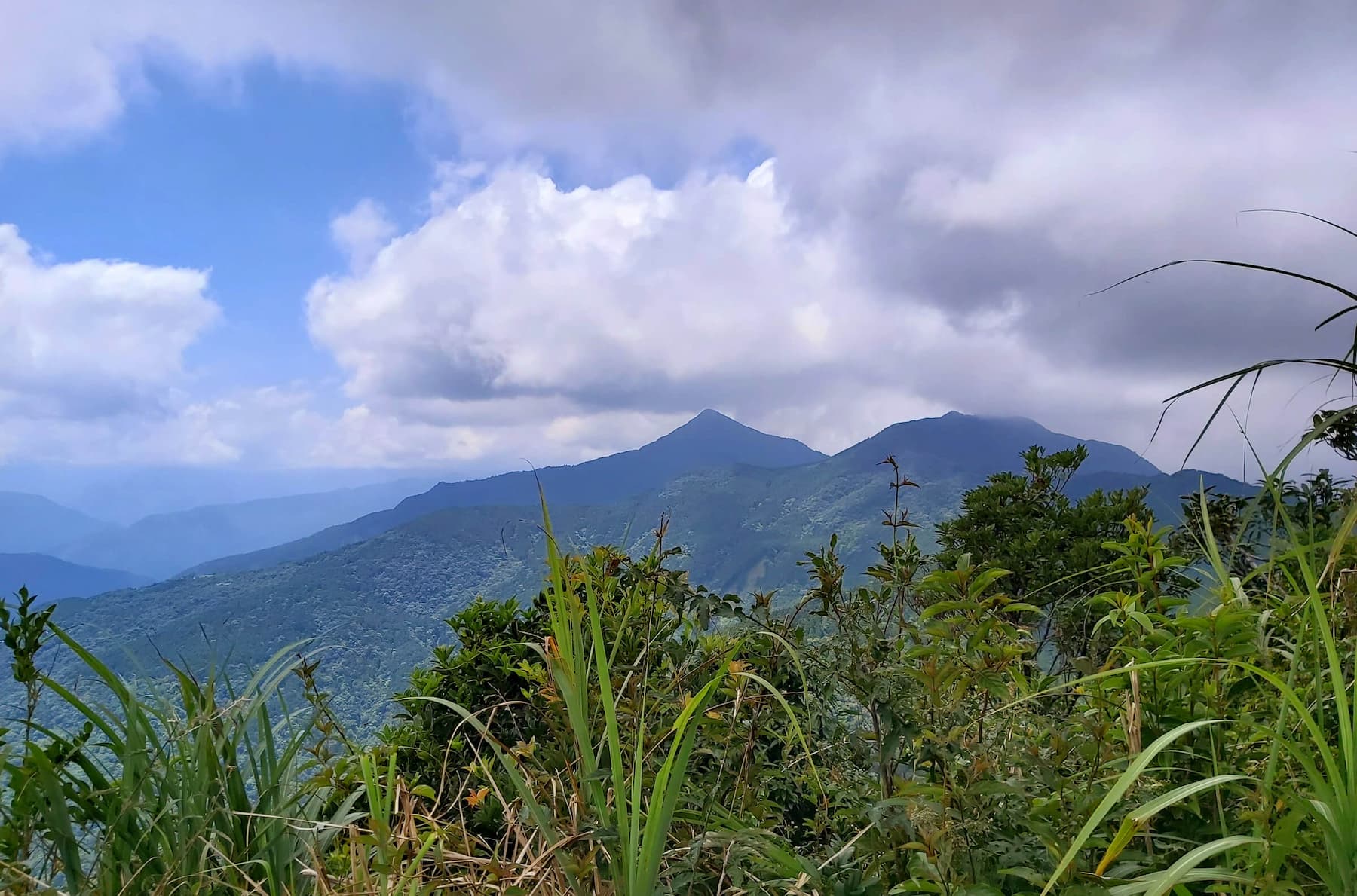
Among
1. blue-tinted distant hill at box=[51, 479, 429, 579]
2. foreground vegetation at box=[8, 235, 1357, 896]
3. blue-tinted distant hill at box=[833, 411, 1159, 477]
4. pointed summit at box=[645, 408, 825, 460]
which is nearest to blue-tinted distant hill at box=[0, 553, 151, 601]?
blue-tinted distant hill at box=[51, 479, 429, 579]

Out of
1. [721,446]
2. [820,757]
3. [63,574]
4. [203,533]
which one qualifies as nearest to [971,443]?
[721,446]

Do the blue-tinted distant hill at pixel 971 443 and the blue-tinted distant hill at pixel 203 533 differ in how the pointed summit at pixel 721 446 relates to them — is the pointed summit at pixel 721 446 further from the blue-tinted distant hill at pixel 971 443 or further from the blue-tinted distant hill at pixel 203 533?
the blue-tinted distant hill at pixel 203 533

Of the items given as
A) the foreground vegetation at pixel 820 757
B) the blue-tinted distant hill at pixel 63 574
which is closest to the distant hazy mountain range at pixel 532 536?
the foreground vegetation at pixel 820 757

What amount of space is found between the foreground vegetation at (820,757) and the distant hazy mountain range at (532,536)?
0.64 ft

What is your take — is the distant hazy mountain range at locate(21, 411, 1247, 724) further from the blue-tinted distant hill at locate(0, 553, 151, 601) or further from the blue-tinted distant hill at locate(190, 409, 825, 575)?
the blue-tinted distant hill at locate(0, 553, 151, 601)

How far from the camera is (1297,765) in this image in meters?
1.55

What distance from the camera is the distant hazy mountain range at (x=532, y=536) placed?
274 cm

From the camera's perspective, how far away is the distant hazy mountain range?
274cm

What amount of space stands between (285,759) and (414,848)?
415mm

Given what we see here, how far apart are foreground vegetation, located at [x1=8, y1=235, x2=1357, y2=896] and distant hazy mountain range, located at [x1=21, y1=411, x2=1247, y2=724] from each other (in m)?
0.19

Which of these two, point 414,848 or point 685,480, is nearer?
point 414,848

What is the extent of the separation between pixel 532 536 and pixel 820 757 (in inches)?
45.7

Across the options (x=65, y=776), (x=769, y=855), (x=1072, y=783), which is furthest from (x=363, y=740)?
(x=1072, y=783)

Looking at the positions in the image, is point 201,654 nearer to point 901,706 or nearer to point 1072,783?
point 901,706
